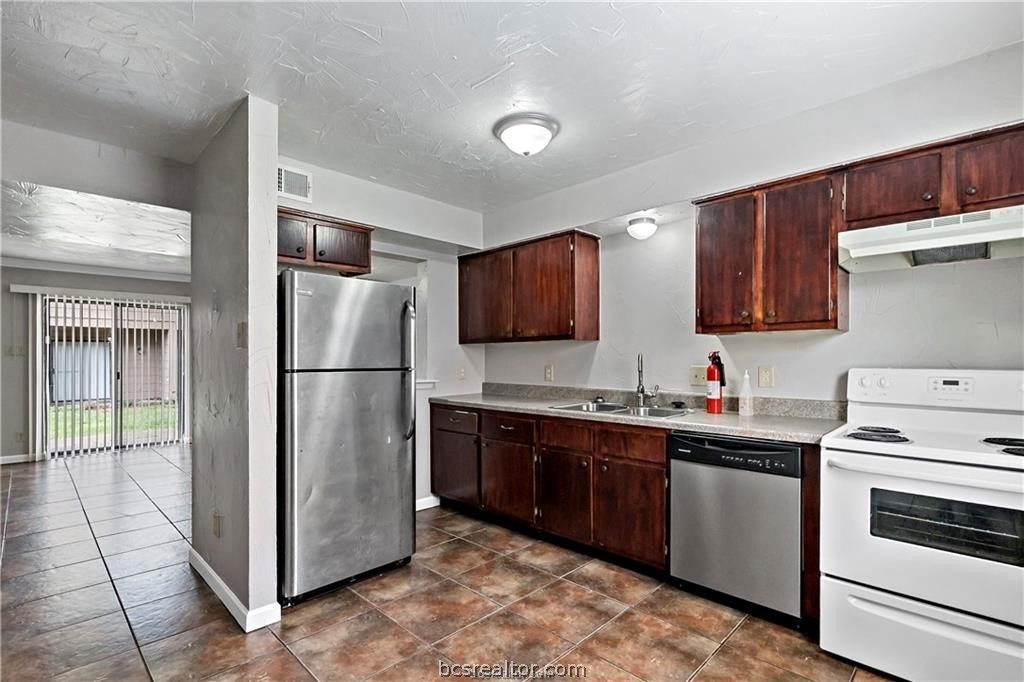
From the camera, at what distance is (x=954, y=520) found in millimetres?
1839

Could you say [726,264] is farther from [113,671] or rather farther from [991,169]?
[113,671]

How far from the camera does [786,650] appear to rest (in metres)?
2.15

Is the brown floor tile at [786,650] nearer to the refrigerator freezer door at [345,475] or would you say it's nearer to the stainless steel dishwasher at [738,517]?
the stainless steel dishwasher at [738,517]

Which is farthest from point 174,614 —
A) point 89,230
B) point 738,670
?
point 89,230

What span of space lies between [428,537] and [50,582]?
212 centimetres

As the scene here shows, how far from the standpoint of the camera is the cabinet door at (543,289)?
3672mm

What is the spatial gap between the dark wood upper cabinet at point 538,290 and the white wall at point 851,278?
12 cm

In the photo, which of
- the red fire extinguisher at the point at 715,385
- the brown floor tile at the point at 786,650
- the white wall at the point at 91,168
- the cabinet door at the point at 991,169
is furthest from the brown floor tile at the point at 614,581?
the white wall at the point at 91,168

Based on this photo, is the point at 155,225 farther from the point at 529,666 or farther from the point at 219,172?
the point at 529,666

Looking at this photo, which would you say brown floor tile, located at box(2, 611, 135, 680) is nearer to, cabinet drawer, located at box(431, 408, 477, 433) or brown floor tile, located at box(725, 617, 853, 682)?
cabinet drawer, located at box(431, 408, 477, 433)

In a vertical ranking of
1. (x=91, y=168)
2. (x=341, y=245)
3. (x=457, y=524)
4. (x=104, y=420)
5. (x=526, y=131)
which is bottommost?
(x=457, y=524)

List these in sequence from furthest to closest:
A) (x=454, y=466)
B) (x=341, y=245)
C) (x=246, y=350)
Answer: (x=454, y=466), (x=341, y=245), (x=246, y=350)

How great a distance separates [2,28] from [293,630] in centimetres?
264

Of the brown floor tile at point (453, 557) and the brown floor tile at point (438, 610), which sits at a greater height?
the brown floor tile at point (438, 610)
